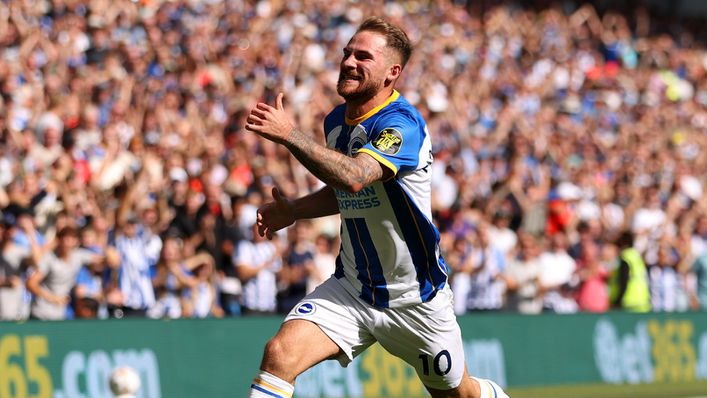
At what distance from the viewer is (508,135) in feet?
70.5

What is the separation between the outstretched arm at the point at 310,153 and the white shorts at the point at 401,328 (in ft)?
3.49

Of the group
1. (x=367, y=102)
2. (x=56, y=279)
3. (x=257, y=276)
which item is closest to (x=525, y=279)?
(x=257, y=276)

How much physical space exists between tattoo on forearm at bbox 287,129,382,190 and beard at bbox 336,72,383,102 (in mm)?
706

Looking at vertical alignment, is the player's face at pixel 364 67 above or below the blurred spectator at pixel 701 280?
above

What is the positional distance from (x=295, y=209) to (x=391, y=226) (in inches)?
37.8

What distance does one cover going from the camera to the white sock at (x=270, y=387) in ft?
23.2

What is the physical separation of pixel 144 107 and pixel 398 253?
31.8 feet

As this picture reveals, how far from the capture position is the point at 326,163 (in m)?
6.61

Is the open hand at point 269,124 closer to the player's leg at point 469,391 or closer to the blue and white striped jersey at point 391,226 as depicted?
the blue and white striped jersey at point 391,226

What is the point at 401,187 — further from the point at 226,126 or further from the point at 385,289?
the point at 226,126

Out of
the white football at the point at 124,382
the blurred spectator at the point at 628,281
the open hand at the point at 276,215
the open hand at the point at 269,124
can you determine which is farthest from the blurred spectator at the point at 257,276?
the open hand at the point at 269,124

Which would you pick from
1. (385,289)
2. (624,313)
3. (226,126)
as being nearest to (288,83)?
(226,126)

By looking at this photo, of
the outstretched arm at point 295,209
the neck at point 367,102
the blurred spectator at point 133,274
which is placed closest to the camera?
the neck at point 367,102

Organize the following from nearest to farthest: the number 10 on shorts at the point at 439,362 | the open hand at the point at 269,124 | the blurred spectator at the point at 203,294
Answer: the open hand at the point at 269,124, the number 10 on shorts at the point at 439,362, the blurred spectator at the point at 203,294
